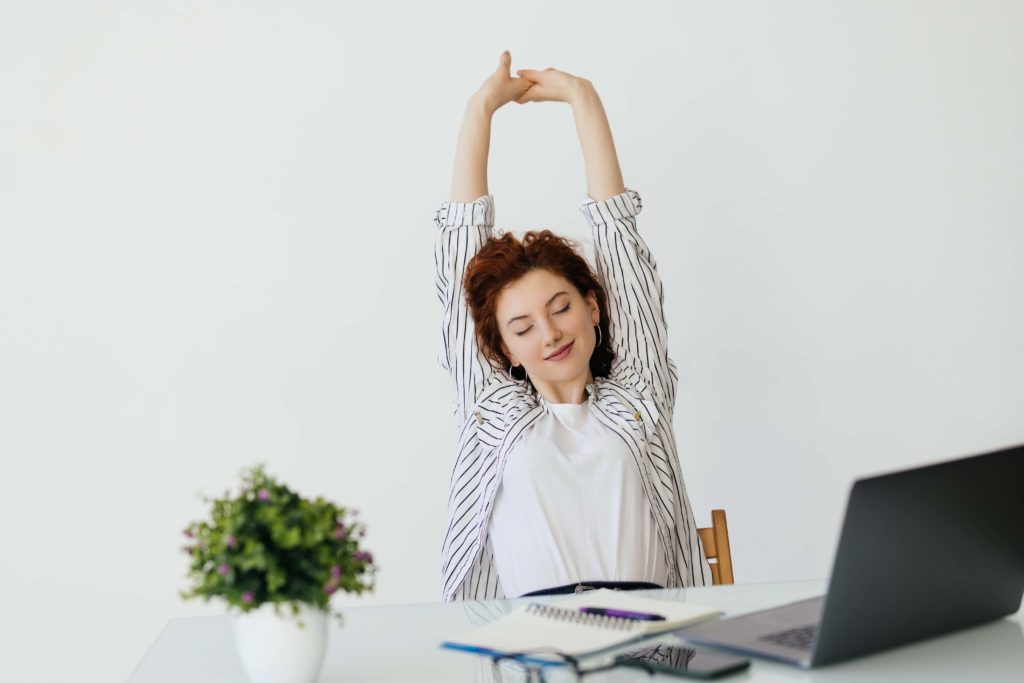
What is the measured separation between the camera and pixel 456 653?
1.15 metres

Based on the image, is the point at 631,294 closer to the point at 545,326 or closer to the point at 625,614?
the point at 545,326

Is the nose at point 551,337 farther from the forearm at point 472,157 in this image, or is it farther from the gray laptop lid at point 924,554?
the gray laptop lid at point 924,554

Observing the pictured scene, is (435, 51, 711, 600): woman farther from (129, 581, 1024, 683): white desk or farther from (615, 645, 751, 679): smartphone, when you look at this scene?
(615, 645, 751, 679): smartphone

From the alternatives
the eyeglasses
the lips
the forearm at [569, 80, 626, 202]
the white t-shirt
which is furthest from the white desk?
the forearm at [569, 80, 626, 202]

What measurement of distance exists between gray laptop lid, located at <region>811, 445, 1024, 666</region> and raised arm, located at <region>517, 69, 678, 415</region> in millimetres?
886

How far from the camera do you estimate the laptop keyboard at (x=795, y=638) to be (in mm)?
1062

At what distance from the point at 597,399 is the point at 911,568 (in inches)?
39.3

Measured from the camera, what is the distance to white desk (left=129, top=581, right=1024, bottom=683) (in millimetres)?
1014

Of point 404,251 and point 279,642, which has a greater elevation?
point 404,251

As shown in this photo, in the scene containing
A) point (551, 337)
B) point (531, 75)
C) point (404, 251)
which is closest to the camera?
point (551, 337)

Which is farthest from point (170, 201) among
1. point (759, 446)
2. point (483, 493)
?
point (759, 446)

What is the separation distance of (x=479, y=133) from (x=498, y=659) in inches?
48.7

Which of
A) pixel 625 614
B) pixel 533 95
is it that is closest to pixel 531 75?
pixel 533 95

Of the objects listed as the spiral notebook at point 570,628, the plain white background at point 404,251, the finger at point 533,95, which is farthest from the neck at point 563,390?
the spiral notebook at point 570,628
